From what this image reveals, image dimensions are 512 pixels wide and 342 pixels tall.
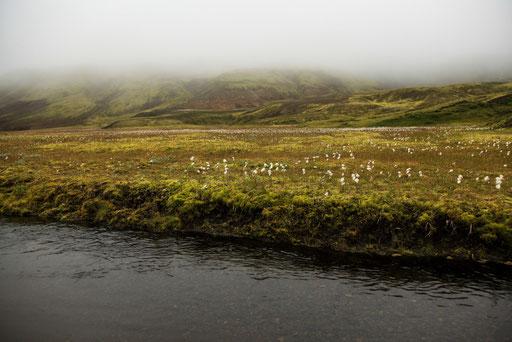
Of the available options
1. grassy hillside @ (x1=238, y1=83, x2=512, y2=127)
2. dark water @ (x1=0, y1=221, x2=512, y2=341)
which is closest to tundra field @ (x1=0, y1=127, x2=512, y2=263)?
dark water @ (x1=0, y1=221, x2=512, y2=341)

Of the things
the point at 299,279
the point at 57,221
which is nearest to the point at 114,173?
the point at 57,221

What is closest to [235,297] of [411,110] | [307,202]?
[307,202]

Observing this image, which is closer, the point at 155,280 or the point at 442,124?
the point at 155,280

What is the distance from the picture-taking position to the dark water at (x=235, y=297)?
684 cm

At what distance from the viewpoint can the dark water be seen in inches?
269

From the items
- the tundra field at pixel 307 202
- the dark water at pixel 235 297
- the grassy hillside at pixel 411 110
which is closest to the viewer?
the dark water at pixel 235 297

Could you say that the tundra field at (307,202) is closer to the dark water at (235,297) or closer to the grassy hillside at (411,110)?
the dark water at (235,297)

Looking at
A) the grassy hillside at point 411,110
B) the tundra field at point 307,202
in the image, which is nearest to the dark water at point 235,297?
the tundra field at point 307,202

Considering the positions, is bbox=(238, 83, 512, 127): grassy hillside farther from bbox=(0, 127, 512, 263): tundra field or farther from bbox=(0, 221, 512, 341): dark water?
bbox=(0, 221, 512, 341): dark water

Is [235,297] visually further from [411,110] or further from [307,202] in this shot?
[411,110]

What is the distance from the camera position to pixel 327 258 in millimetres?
10422

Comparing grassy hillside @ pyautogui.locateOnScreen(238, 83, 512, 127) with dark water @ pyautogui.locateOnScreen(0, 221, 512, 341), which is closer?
dark water @ pyautogui.locateOnScreen(0, 221, 512, 341)

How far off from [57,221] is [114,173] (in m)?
5.32

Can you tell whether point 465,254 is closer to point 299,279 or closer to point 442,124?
point 299,279
